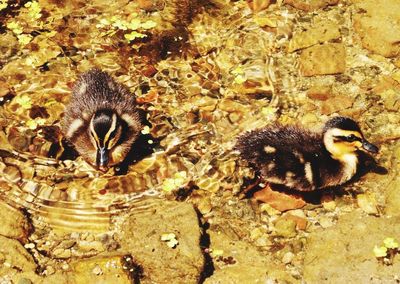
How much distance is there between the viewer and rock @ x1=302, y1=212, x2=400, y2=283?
500 centimetres

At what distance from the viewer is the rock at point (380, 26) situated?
22.8 ft

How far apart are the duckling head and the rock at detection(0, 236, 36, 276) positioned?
9.47ft

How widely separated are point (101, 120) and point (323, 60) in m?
2.74

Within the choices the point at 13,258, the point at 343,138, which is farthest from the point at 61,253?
the point at 343,138

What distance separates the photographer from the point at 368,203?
5.77 m

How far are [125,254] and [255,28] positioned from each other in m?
3.45

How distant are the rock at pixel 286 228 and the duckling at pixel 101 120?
162cm

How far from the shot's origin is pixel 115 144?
5.80m

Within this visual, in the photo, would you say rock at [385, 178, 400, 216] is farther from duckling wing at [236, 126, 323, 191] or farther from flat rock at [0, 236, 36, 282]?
flat rock at [0, 236, 36, 282]

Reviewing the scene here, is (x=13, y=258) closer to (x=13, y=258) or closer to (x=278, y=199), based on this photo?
(x=13, y=258)

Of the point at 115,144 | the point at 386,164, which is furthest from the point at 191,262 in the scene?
the point at 386,164

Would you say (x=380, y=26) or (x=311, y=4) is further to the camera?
(x=311, y=4)

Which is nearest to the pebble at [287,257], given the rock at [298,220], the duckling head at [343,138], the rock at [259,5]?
the rock at [298,220]

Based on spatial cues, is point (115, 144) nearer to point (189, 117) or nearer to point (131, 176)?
point (131, 176)
